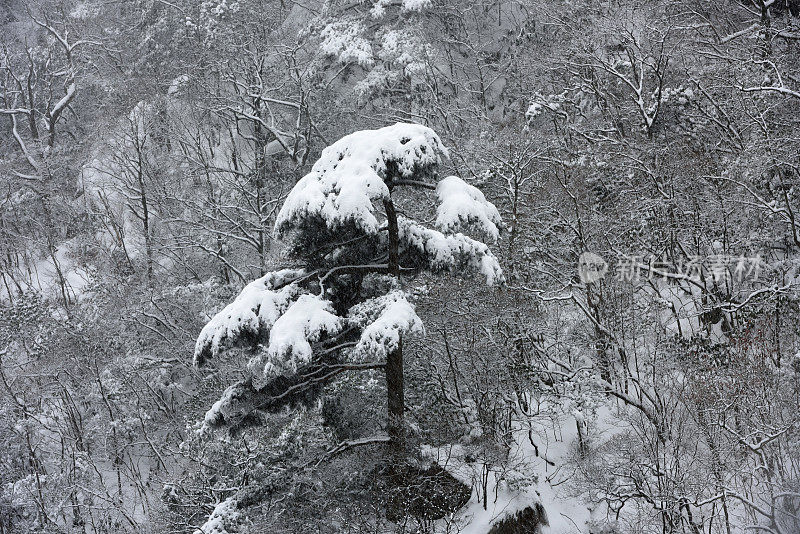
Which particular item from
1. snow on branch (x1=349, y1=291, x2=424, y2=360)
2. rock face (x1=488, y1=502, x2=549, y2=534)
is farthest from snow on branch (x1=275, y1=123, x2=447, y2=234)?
rock face (x1=488, y1=502, x2=549, y2=534)

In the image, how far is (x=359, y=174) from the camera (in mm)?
9094

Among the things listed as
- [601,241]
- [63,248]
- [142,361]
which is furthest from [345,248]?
[63,248]

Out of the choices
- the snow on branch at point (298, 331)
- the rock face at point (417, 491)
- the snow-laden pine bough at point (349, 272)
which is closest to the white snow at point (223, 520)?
the snow-laden pine bough at point (349, 272)

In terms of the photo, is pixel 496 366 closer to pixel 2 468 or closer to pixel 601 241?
pixel 601 241

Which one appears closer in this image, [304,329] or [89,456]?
[304,329]

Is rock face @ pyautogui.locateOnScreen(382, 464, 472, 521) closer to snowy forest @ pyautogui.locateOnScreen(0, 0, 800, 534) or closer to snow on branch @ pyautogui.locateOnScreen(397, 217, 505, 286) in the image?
snowy forest @ pyautogui.locateOnScreen(0, 0, 800, 534)

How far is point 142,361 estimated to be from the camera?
64.4 ft

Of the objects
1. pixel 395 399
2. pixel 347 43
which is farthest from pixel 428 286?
pixel 347 43

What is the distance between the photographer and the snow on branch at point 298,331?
8.70 metres

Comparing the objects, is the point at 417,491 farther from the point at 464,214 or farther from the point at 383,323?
the point at 464,214

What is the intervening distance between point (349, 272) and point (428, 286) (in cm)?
396

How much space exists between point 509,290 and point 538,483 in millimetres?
4548

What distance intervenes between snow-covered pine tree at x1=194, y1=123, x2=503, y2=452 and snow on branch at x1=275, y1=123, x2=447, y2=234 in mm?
17

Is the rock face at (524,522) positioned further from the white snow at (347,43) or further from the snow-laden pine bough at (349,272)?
the white snow at (347,43)
